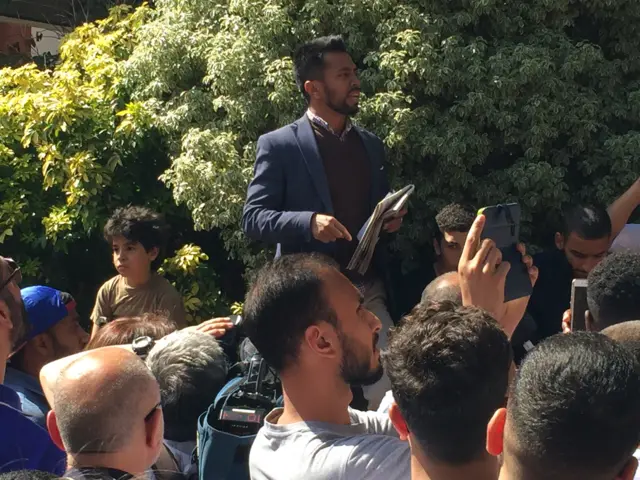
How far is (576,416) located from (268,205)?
3209 mm

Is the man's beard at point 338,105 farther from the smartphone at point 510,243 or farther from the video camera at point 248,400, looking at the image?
the smartphone at point 510,243

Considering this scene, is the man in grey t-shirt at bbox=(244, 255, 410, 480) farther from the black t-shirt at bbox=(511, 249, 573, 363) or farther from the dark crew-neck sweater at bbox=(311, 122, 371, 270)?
the black t-shirt at bbox=(511, 249, 573, 363)

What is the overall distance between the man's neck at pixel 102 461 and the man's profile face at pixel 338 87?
117 inches

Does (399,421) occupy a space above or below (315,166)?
below

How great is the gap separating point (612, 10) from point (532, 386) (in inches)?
189

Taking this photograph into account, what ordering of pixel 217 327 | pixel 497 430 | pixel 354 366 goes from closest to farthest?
pixel 497 430 < pixel 354 366 < pixel 217 327

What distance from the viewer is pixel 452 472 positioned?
2021 mm

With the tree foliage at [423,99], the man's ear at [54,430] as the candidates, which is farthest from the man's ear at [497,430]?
the tree foliage at [423,99]

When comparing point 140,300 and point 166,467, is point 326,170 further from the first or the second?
point 166,467

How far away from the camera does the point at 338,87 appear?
4.91 m

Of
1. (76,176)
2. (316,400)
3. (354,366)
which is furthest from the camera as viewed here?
(76,176)


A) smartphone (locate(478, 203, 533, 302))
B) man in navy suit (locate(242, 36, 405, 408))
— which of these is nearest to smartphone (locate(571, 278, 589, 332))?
→ smartphone (locate(478, 203, 533, 302))

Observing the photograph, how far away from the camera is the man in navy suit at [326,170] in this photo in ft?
15.7

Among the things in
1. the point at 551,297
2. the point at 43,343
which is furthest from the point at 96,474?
the point at 551,297
